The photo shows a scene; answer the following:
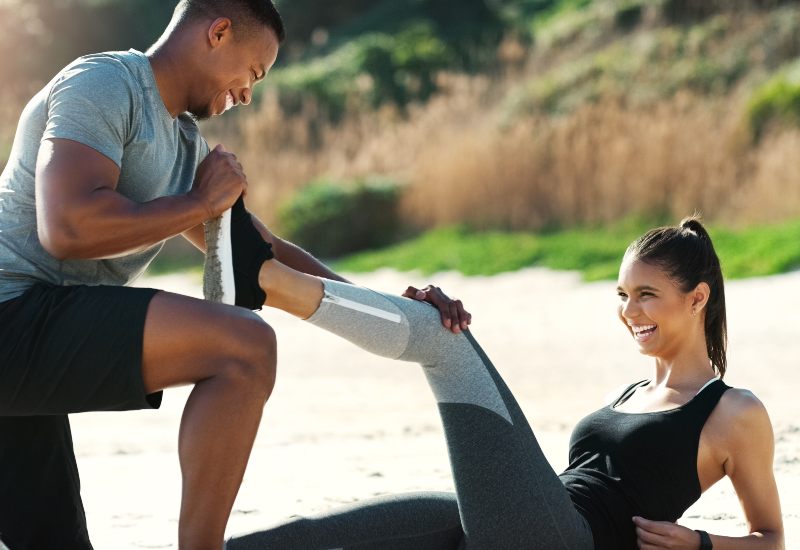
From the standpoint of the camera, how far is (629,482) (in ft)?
10.7

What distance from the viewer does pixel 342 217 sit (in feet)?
46.0

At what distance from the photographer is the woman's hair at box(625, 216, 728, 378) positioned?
3381 millimetres

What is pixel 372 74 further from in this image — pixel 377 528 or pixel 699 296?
pixel 377 528

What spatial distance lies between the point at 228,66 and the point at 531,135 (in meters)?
10.6

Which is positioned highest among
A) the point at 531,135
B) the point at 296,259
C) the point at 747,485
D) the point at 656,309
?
the point at 531,135

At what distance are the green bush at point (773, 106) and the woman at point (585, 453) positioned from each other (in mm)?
10068

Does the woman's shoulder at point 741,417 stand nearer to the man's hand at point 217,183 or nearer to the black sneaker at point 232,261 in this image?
the black sneaker at point 232,261

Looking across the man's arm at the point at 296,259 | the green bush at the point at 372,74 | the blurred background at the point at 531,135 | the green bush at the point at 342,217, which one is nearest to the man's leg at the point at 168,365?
the man's arm at the point at 296,259

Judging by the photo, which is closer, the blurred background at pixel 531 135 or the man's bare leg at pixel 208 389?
the man's bare leg at pixel 208 389

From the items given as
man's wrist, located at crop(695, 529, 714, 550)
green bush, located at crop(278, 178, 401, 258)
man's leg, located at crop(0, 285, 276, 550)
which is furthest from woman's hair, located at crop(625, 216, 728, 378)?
green bush, located at crop(278, 178, 401, 258)

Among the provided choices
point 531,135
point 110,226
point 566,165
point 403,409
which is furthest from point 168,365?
point 531,135

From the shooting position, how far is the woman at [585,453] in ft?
10.1

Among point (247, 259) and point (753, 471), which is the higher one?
point (247, 259)

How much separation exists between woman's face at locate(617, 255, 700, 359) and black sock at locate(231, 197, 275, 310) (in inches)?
39.7
